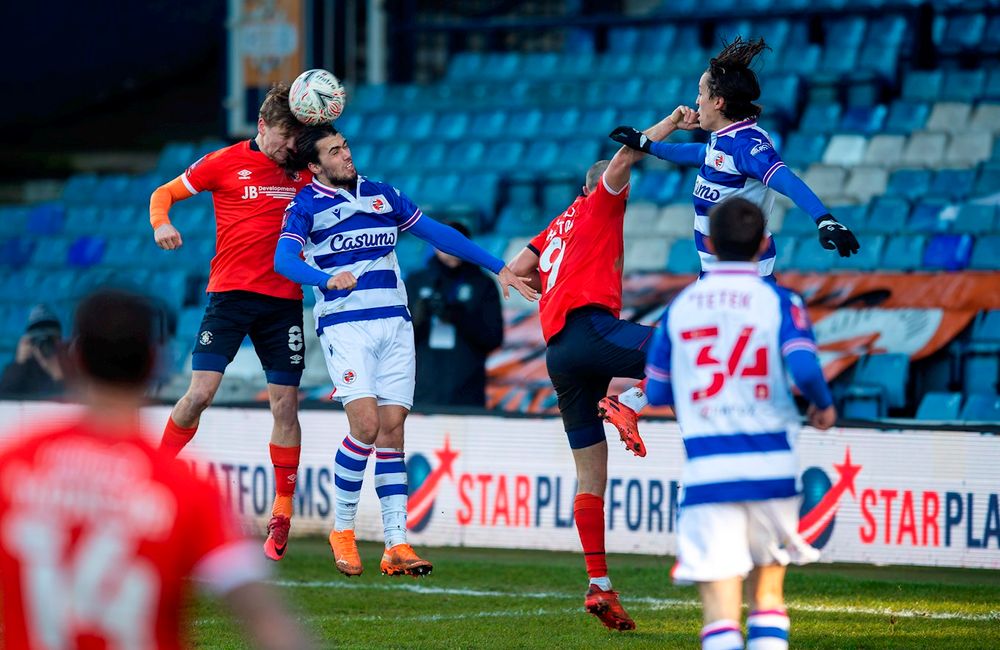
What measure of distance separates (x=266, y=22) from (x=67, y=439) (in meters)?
15.9

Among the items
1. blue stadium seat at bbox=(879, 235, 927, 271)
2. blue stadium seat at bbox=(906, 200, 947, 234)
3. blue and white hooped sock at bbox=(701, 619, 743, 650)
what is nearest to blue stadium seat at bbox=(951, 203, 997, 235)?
blue stadium seat at bbox=(906, 200, 947, 234)

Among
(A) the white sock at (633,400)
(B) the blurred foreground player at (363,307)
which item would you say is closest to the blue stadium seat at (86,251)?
(B) the blurred foreground player at (363,307)

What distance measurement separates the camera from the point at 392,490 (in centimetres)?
760

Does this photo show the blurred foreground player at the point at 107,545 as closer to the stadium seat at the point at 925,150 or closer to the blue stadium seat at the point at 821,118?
the stadium seat at the point at 925,150

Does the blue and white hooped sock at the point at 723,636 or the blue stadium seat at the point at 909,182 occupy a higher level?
the blue stadium seat at the point at 909,182

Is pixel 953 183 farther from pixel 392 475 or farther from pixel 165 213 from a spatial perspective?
pixel 165 213

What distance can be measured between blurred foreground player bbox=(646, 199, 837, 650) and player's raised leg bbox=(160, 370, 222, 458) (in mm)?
3719

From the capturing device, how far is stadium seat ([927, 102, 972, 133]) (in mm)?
14281

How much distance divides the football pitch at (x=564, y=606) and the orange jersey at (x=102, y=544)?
12.2ft

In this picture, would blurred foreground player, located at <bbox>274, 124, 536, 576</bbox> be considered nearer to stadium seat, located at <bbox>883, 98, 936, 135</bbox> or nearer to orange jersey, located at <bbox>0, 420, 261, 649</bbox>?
orange jersey, located at <bbox>0, 420, 261, 649</bbox>

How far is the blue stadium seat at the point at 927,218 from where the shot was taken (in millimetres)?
12820

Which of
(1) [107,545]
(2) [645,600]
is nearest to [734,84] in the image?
(2) [645,600]

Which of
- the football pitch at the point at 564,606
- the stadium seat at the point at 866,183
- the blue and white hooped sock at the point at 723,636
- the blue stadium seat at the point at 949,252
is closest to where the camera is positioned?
the blue and white hooped sock at the point at 723,636

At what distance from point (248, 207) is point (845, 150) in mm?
8017
